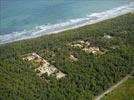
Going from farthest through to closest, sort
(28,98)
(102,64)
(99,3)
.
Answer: (99,3)
(102,64)
(28,98)

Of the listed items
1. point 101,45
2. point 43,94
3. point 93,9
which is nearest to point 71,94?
point 43,94

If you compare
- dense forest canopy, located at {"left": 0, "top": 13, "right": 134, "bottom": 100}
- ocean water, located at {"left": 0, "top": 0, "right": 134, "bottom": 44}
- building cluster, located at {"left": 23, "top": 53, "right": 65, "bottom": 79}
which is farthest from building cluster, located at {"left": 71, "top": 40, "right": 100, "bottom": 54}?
ocean water, located at {"left": 0, "top": 0, "right": 134, "bottom": 44}

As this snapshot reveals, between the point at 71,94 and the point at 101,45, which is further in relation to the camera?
the point at 101,45

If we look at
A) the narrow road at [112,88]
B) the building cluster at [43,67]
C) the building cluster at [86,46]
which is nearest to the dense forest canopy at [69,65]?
the narrow road at [112,88]

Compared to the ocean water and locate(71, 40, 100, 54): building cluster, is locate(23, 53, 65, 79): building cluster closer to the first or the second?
locate(71, 40, 100, 54): building cluster

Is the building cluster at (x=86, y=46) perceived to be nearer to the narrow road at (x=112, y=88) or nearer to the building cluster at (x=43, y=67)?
the building cluster at (x=43, y=67)

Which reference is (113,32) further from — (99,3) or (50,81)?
(99,3)

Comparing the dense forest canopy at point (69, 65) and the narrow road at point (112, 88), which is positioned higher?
the dense forest canopy at point (69, 65)

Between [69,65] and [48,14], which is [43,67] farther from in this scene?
[48,14]
